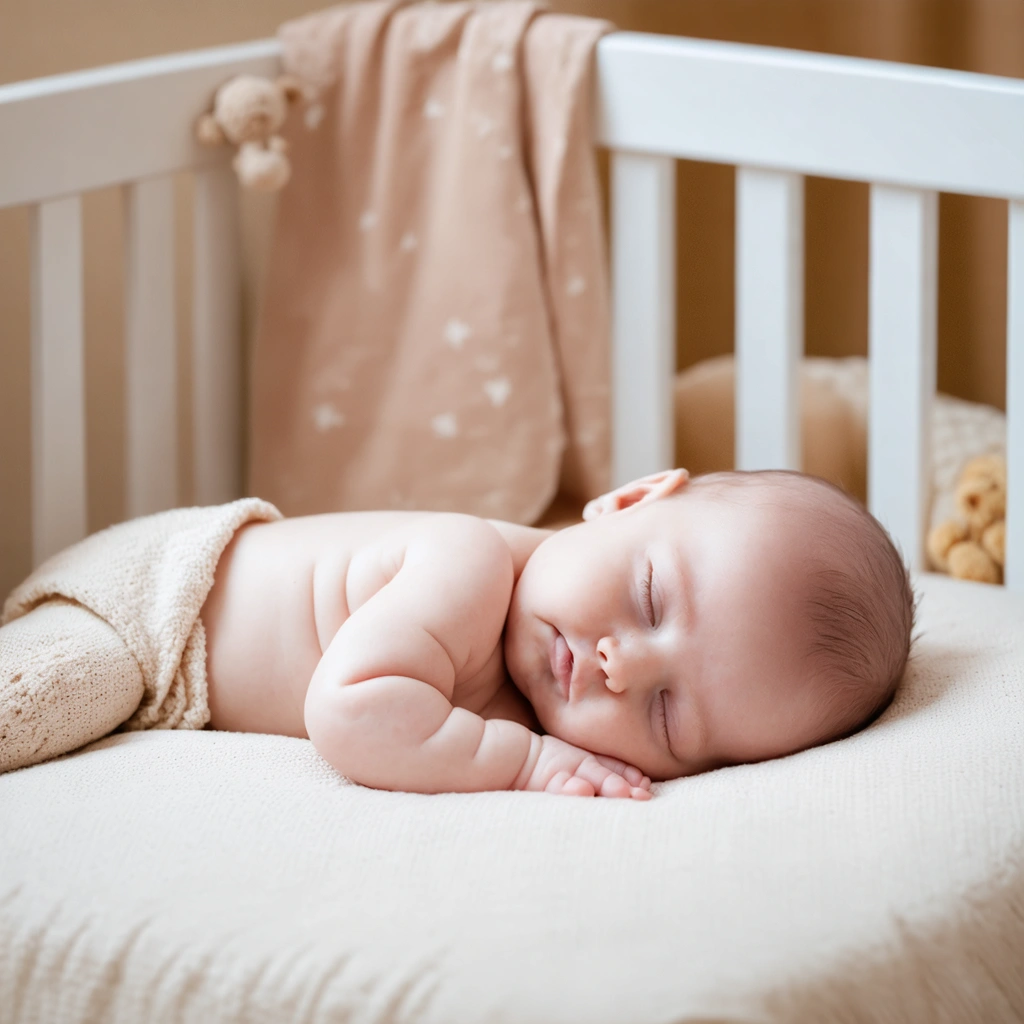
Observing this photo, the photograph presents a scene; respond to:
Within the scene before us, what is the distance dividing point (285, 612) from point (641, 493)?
11.9 inches

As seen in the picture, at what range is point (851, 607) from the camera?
0.96m

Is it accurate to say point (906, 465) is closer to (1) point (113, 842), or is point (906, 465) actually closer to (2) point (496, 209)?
(2) point (496, 209)

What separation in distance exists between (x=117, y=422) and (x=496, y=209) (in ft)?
1.98

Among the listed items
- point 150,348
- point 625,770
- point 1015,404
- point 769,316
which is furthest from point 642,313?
point 625,770

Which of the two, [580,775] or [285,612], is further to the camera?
[285,612]

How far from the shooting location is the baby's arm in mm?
913

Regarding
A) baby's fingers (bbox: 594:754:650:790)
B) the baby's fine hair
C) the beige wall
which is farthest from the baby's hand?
the beige wall

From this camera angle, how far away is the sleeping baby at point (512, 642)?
3.10ft

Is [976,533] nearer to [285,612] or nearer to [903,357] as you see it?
[903,357]

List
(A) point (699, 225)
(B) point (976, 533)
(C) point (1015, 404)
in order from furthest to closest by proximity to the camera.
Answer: (A) point (699, 225)
(B) point (976, 533)
(C) point (1015, 404)

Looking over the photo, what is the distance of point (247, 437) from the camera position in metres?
1.65

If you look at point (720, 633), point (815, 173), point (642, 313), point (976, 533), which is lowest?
point (976, 533)

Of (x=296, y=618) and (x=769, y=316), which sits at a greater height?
(x=769, y=316)

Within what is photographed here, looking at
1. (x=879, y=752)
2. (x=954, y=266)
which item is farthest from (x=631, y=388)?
(x=954, y=266)
